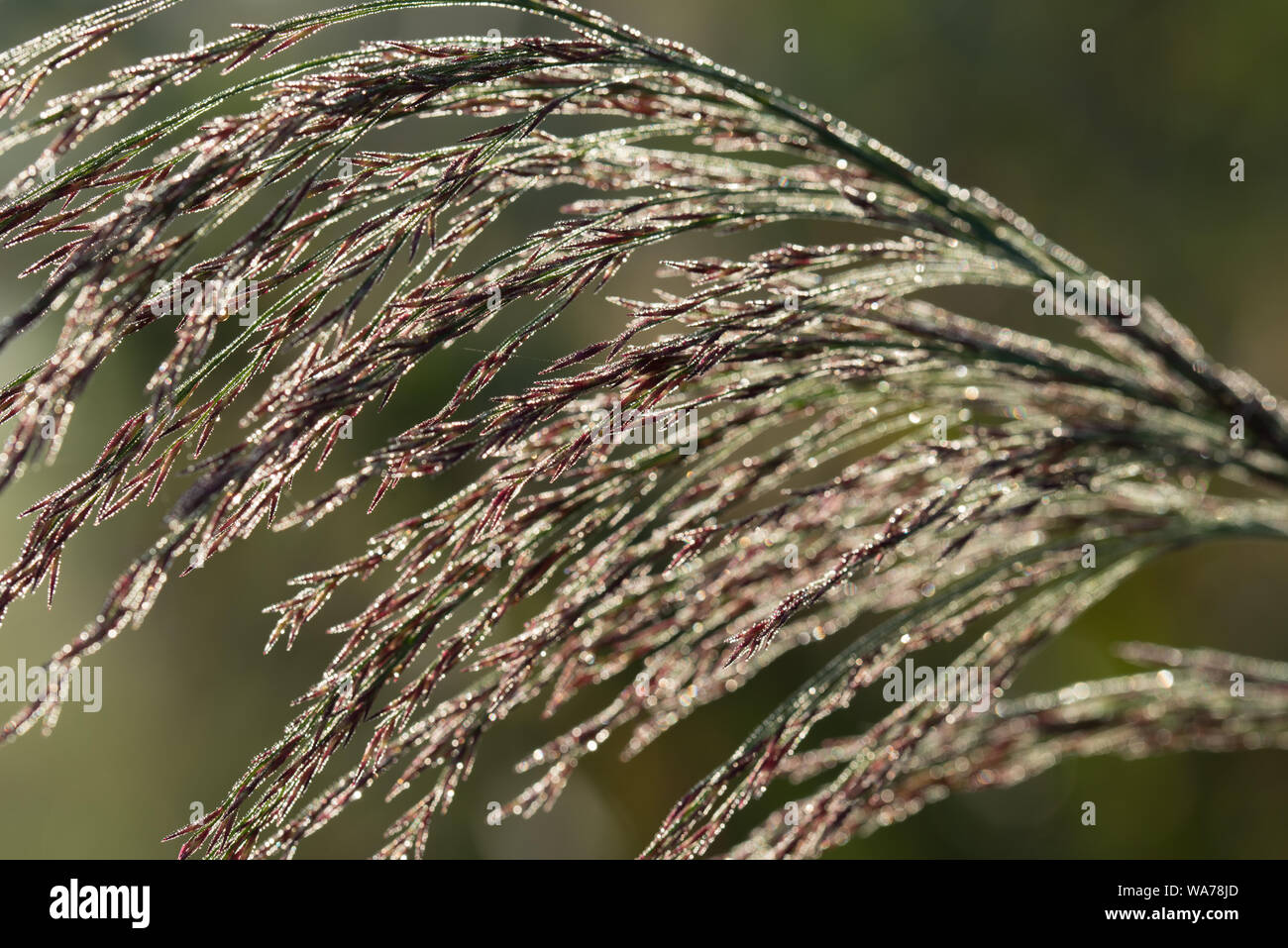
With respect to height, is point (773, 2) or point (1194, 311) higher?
point (773, 2)

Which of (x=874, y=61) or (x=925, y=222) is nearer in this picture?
(x=925, y=222)

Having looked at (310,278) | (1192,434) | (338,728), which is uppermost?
(310,278)

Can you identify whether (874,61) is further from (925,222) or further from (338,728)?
(338,728)
